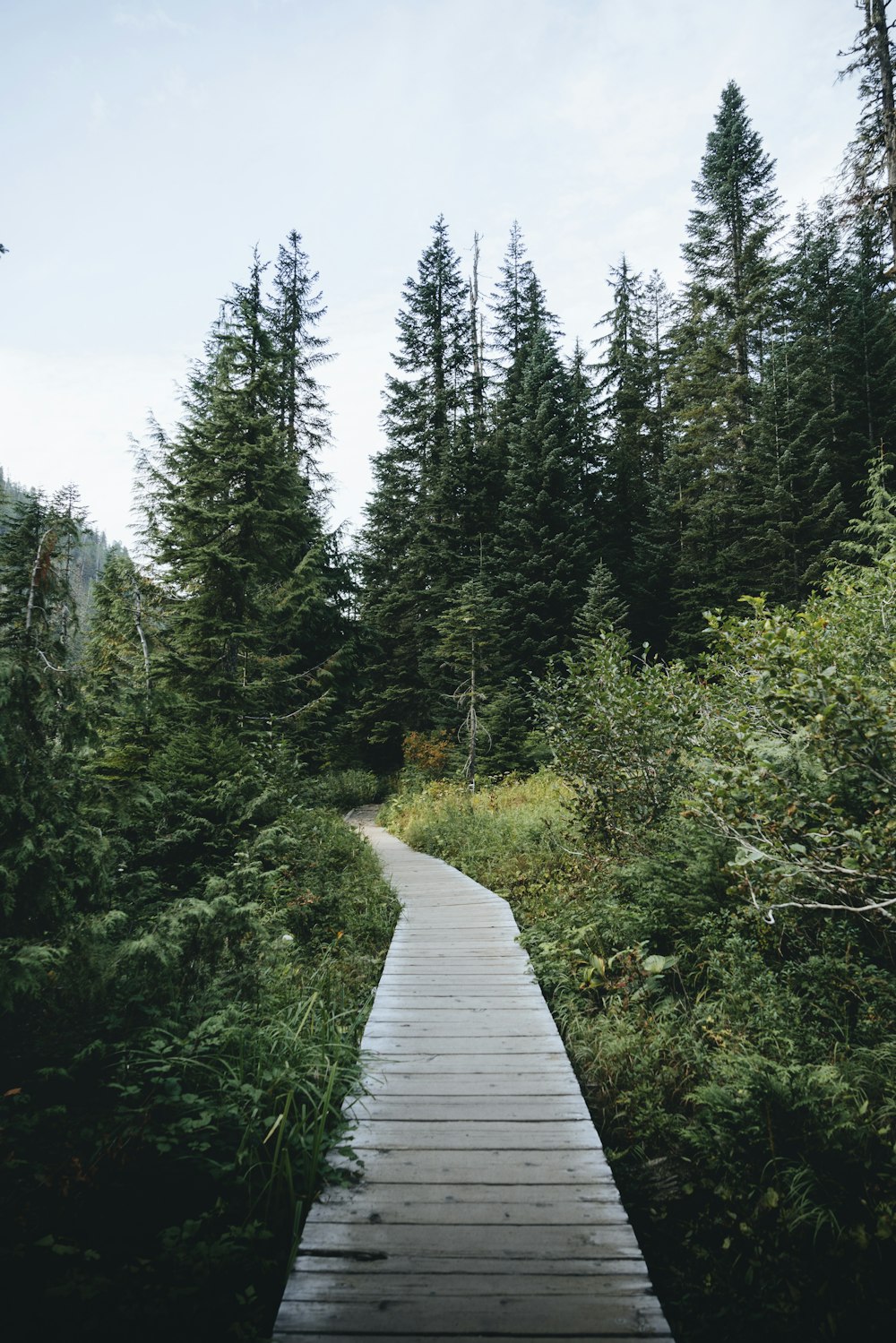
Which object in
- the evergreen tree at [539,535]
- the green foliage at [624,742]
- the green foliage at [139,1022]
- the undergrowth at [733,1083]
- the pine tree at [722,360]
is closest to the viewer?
the green foliage at [139,1022]

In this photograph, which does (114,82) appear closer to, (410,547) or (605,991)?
Result: (605,991)

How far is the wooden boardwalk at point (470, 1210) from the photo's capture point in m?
2.19

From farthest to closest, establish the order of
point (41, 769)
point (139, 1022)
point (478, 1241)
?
point (139, 1022)
point (41, 769)
point (478, 1241)

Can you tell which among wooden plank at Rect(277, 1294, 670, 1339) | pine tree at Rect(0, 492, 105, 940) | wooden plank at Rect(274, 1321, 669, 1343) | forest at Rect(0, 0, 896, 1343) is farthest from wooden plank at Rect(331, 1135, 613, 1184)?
pine tree at Rect(0, 492, 105, 940)

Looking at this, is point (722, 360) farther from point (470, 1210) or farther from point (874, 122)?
point (470, 1210)

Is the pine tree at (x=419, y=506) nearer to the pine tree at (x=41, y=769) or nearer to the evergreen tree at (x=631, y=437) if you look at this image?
the evergreen tree at (x=631, y=437)

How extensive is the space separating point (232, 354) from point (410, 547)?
1493cm

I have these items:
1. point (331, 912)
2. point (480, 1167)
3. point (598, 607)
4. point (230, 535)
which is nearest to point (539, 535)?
Answer: point (598, 607)

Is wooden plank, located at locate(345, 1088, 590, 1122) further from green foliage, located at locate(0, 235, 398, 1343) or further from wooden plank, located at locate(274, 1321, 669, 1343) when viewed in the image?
wooden plank, located at locate(274, 1321, 669, 1343)

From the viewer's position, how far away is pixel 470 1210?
2740 mm

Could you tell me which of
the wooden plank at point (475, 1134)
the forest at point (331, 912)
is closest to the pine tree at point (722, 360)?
the forest at point (331, 912)

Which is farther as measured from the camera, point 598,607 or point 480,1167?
point 598,607

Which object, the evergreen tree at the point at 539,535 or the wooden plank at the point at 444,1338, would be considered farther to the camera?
the evergreen tree at the point at 539,535

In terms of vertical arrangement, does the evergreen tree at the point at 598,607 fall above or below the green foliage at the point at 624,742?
above
